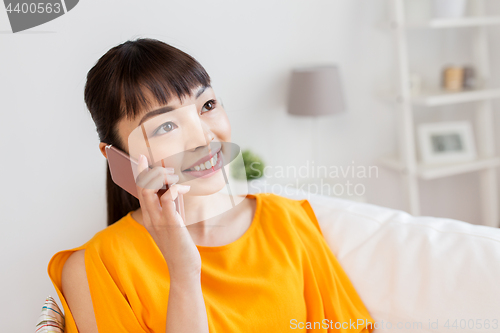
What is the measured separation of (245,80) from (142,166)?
4.17ft

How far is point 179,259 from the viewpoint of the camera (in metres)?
0.74

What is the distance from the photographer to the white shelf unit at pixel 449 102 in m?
2.01

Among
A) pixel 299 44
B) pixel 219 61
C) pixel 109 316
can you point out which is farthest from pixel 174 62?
pixel 299 44

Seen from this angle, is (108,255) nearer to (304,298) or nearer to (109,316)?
(109,316)

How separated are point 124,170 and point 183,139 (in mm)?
149

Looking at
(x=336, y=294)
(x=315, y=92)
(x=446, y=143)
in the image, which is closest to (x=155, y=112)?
(x=336, y=294)

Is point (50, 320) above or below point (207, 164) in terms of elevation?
below

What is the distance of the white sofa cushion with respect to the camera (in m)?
0.84

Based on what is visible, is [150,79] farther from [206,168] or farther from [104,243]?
[104,243]

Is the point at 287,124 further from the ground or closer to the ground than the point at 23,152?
closer to the ground

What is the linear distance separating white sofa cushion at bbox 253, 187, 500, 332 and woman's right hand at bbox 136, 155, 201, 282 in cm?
48

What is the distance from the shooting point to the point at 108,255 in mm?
903

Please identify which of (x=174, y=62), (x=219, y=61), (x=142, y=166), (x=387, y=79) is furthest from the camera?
(x=387, y=79)

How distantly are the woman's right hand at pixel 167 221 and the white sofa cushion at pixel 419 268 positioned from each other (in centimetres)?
48
